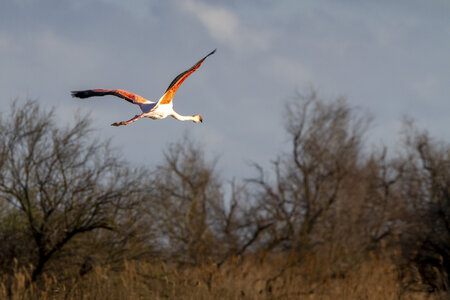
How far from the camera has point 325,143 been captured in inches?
973

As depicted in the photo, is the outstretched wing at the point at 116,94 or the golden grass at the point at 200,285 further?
the golden grass at the point at 200,285

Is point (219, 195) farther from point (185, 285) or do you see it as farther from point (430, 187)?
point (185, 285)

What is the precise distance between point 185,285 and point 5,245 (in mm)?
4989

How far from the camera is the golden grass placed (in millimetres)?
9188

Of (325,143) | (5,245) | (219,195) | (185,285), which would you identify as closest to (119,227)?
(5,245)

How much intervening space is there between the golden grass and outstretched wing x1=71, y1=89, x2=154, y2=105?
3.58 m

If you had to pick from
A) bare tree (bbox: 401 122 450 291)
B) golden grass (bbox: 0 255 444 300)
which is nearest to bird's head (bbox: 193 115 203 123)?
golden grass (bbox: 0 255 444 300)

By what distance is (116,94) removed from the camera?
4.44 metres

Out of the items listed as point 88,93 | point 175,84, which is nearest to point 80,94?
point 88,93

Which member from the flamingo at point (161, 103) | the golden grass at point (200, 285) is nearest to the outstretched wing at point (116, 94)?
the flamingo at point (161, 103)

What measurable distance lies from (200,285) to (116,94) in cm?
510

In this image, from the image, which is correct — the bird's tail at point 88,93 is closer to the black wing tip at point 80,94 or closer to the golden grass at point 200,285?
the black wing tip at point 80,94

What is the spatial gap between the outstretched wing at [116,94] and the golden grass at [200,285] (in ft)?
11.8

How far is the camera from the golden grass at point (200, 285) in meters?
9.19
